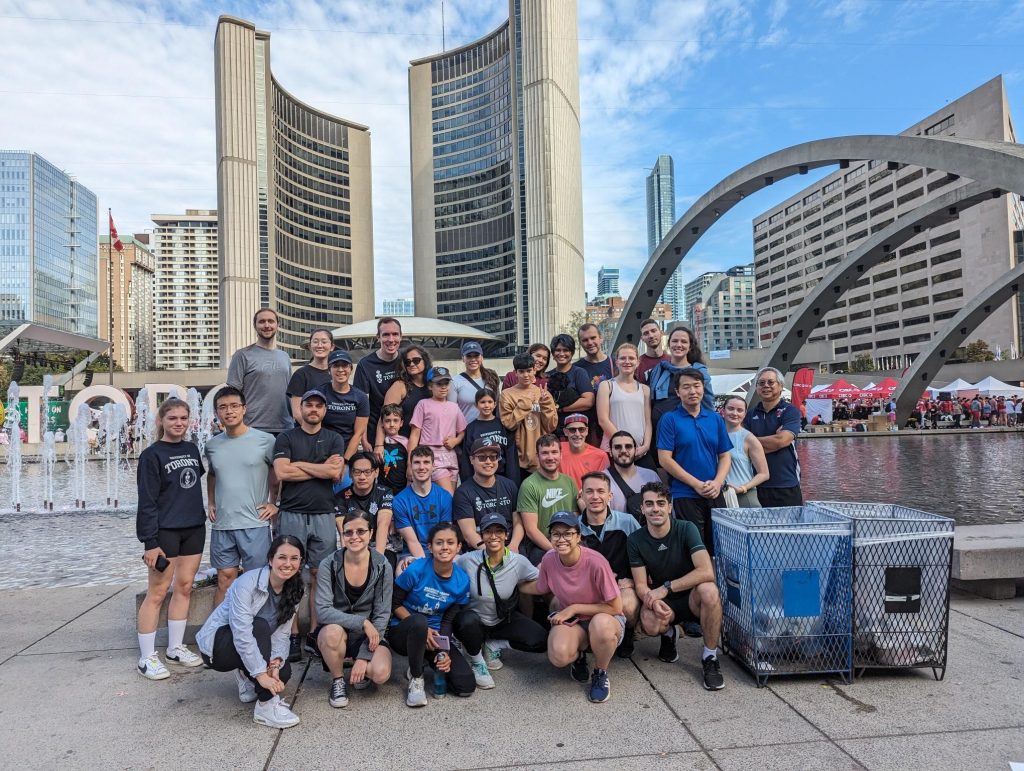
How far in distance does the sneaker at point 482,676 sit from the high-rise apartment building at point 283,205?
264 ft

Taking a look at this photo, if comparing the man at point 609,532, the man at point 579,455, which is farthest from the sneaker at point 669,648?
the man at point 579,455

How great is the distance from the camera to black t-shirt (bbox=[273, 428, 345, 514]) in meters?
4.55

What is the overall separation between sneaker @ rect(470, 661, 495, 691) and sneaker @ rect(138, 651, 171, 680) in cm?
197

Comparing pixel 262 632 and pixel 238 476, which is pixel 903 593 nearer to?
pixel 262 632

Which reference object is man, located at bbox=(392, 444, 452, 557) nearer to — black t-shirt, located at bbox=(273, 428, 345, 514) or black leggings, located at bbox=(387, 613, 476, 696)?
black t-shirt, located at bbox=(273, 428, 345, 514)

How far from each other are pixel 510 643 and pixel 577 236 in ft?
318

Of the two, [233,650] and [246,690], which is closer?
[233,650]

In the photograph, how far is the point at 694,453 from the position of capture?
4.87 m

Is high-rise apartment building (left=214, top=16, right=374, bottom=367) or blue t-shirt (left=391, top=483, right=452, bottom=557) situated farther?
high-rise apartment building (left=214, top=16, right=374, bottom=367)

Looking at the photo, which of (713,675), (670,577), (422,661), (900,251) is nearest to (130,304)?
(900,251)

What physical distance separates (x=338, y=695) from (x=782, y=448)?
A: 382 centimetres

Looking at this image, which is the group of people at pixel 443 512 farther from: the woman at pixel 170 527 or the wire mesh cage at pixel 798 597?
the wire mesh cage at pixel 798 597

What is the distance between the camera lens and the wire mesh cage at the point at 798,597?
382cm

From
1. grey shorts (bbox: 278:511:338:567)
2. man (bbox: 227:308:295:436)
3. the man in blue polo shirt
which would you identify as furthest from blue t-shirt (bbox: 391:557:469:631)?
man (bbox: 227:308:295:436)
